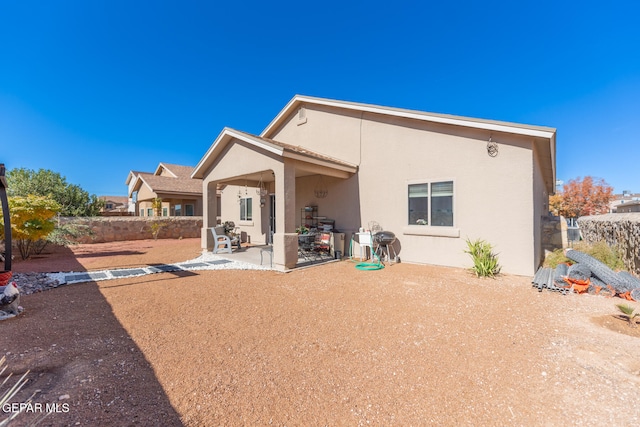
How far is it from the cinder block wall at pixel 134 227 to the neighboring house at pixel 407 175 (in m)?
7.19

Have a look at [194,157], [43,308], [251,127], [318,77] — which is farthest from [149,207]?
[43,308]

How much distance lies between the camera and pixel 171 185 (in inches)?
808

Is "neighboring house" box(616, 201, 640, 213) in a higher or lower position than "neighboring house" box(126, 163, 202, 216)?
lower

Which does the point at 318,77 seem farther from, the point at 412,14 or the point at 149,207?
the point at 149,207

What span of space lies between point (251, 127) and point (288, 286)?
20.4 m

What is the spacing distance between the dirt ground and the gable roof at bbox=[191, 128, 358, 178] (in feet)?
13.2

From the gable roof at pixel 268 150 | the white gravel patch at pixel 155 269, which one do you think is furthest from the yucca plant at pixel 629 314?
the white gravel patch at pixel 155 269

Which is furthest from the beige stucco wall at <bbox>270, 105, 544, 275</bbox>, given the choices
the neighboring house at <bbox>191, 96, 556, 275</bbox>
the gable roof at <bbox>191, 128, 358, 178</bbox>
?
the gable roof at <bbox>191, 128, 358, 178</bbox>

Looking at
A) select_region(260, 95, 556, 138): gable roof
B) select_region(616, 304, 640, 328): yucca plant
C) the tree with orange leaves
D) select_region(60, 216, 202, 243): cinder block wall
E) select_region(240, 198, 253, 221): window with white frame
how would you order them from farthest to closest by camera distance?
the tree with orange leaves → select_region(240, 198, 253, 221): window with white frame → select_region(60, 216, 202, 243): cinder block wall → select_region(260, 95, 556, 138): gable roof → select_region(616, 304, 640, 328): yucca plant

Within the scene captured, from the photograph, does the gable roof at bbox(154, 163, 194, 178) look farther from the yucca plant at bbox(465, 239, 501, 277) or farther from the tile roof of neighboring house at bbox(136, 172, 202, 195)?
the yucca plant at bbox(465, 239, 501, 277)

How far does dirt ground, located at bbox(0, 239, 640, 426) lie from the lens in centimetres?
230

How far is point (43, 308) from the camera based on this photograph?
476cm

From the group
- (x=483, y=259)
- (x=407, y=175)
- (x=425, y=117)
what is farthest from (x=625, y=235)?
(x=425, y=117)

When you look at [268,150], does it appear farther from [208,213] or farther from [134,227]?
[134,227]
